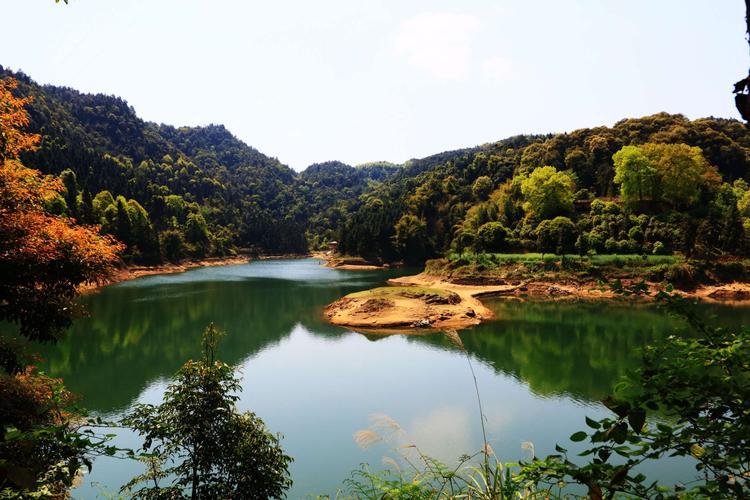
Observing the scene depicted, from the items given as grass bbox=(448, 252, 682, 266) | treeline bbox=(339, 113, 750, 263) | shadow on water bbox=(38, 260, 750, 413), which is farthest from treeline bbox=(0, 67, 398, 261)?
grass bbox=(448, 252, 682, 266)

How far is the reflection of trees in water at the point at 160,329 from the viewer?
2203 centimetres

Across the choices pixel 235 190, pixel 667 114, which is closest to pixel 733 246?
pixel 667 114

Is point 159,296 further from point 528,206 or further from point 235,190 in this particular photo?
point 235,190

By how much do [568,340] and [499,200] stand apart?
5327cm

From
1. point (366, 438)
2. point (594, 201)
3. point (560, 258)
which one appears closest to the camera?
point (366, 438)

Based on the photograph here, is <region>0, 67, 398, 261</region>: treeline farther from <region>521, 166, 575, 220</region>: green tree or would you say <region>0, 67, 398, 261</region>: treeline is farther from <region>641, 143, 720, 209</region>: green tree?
<region>641, 143, 720, 209</region>: green tree

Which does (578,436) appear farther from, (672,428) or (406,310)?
(406,310)

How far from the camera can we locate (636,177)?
6225 cm

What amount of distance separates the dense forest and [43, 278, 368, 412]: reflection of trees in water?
48.0 ft

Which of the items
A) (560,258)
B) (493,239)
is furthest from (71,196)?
(560,258)

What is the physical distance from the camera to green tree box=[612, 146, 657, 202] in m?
62.1

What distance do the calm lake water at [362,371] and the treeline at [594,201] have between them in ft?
53.8

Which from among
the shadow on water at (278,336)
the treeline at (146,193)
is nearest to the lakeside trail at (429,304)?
the shadow on water at (278,336)

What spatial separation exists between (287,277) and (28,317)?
69.1 metres
